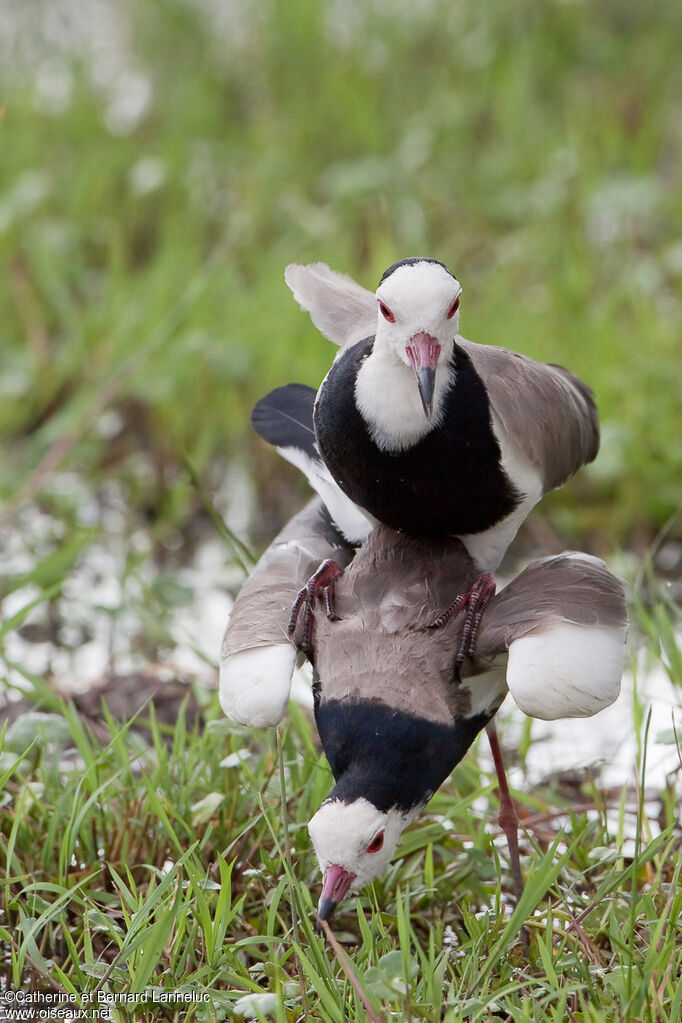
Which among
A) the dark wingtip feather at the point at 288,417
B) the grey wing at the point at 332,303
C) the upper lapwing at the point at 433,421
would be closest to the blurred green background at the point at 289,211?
the dark wingtip feather at the point at 288,417

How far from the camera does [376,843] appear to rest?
2387 mm

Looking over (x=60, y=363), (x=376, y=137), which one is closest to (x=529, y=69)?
(x=376, y=137)

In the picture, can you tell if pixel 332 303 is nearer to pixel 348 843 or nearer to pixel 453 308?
pixel 453 308

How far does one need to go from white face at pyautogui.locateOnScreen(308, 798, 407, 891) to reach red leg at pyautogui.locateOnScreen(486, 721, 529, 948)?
17.7 inches

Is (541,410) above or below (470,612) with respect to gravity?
above

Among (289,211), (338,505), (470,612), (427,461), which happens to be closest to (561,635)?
(470,612)

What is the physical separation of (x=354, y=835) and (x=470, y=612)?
1.45 feet

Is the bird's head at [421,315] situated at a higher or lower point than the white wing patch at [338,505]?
higher

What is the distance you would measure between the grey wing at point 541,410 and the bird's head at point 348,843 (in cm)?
69

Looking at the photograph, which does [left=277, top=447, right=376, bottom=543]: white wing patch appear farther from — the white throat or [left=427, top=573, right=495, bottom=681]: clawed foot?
the white throat

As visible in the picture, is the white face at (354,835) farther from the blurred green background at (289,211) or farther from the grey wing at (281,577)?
the blurred green background at (289,211)

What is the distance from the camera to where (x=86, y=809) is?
8.86 ft

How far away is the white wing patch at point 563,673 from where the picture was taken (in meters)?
2.29

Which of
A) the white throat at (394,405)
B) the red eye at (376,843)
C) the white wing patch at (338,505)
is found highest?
the white throat at (394,405)
